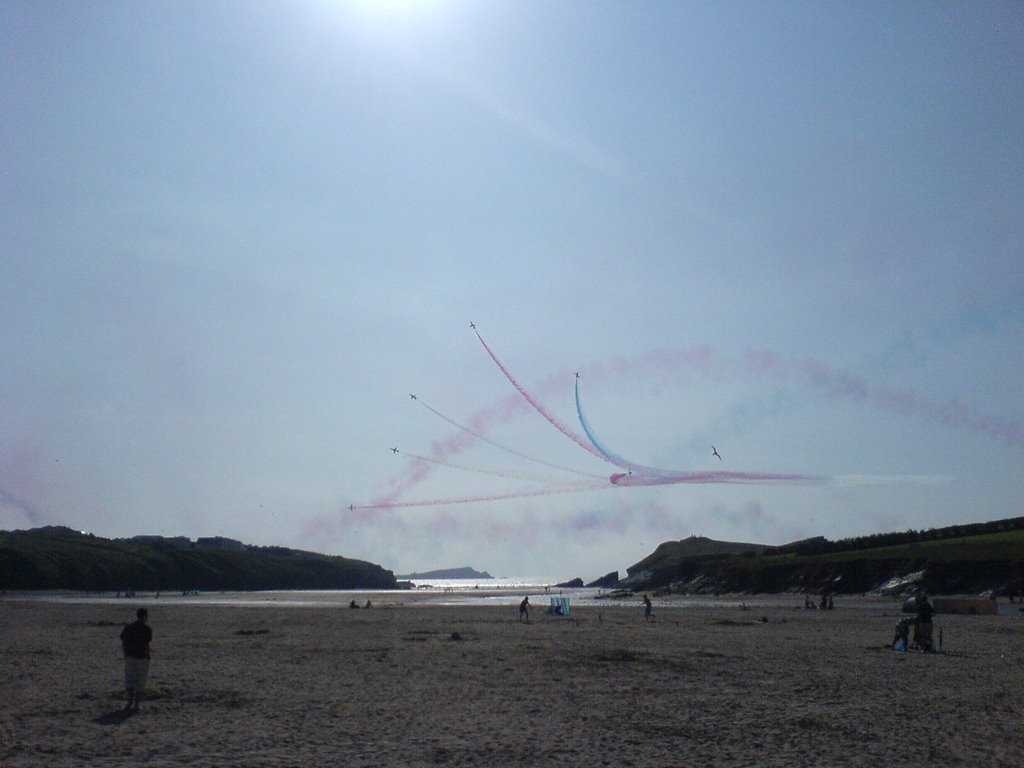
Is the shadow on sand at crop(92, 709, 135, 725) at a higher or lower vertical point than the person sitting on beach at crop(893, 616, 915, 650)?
lower

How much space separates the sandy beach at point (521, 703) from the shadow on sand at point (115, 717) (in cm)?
6

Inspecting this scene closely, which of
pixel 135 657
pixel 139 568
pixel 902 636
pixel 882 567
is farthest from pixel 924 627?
pixel 139 568

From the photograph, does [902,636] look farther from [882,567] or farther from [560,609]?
[882,567]

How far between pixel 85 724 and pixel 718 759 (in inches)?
381

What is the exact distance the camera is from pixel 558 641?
33.0 meters

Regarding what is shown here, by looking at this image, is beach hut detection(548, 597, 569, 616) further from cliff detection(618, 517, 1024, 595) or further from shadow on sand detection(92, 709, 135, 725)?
shadow on sand detection(92, 709, 135, 725)

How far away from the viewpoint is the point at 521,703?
56.8ft

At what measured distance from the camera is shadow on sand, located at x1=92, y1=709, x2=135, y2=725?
14524 millimetres

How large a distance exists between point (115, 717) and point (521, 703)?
711 cm

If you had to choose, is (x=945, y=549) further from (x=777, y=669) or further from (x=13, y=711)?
(x=13, y=711)

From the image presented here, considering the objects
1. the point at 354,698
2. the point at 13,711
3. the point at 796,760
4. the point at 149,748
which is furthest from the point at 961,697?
the point at 13,711

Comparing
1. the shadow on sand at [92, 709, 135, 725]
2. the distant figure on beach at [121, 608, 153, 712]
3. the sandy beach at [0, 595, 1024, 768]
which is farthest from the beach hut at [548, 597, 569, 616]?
the shadow on sand at [92, 709, 135, 725]

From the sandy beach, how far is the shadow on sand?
61 mm

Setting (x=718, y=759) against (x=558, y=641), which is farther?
(x=558, y=641)
